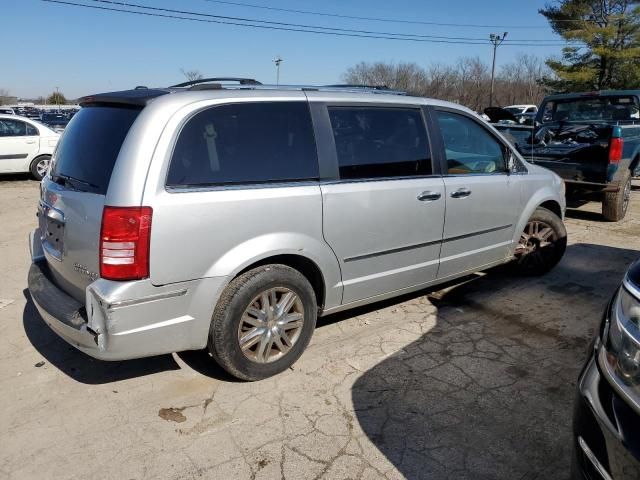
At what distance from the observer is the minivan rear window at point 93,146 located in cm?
279

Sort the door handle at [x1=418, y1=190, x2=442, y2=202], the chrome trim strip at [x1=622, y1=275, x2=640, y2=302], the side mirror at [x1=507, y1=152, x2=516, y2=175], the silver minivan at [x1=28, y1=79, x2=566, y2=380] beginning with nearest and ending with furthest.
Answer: the chrome trim strip at [x1=622, y1=275, x2=640, y2=302]
the silver minivan at [x1=28, y1=79, x2=566, y2=380]
the door handle at [x1=418, y1=190, x2=442, y2=202]
the side mirror at [x1=507, y1=152, x2=516, y2=175]

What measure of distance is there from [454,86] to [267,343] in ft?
170

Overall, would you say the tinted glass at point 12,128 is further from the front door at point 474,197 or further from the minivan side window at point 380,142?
the front door at point 474,197

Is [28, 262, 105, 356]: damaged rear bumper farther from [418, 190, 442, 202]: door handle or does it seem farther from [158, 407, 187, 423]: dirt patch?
[418, 190, 442, 202]: door handle

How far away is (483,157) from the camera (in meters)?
4.36

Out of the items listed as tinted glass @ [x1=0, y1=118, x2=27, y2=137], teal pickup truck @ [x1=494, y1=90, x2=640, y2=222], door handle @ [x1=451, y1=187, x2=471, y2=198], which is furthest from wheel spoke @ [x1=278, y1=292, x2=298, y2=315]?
tinted glass @ [x1=0, y1=118, x2=27, y2=137]

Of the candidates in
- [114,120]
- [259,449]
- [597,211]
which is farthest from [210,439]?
[597,211]

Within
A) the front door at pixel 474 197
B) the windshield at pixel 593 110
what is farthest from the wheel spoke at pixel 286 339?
the windshield at pixel 593 110

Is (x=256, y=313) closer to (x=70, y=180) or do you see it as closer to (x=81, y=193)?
(x=81, y=193)

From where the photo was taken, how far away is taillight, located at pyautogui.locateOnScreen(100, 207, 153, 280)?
256cm

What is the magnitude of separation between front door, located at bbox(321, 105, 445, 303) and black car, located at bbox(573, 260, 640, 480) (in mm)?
1688

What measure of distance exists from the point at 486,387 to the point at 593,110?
7470mm

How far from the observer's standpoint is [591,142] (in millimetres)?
7539

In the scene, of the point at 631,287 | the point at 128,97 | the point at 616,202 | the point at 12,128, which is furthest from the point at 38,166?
the point at 631,287
